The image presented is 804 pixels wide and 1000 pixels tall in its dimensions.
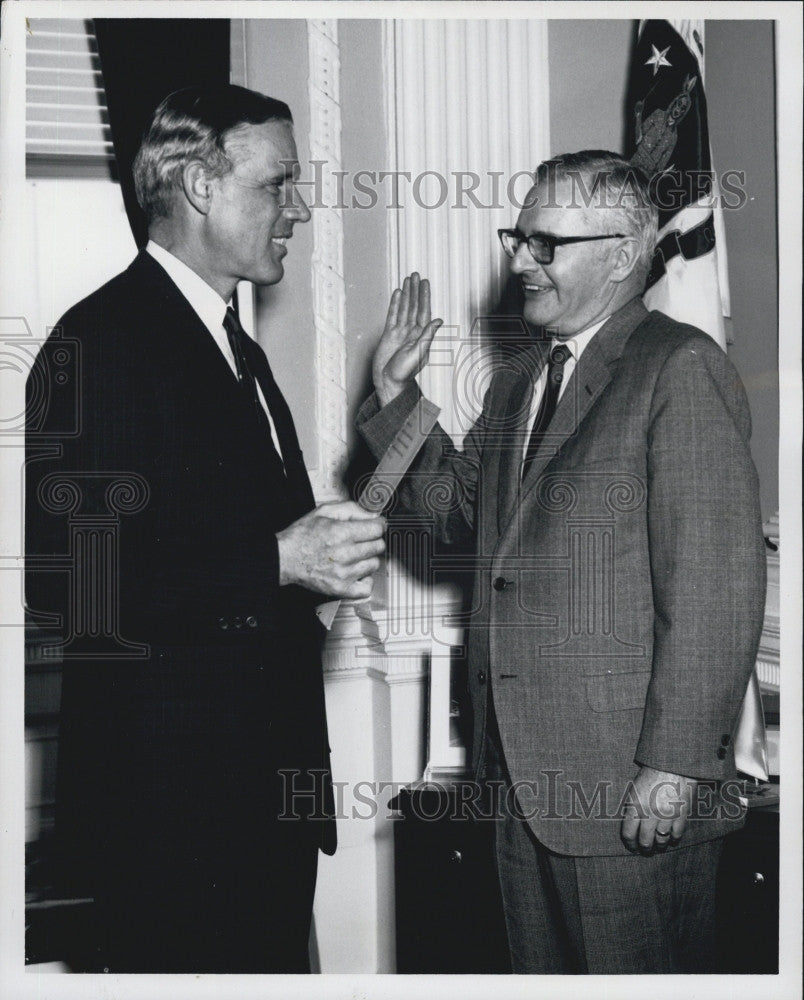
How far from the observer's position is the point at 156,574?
2227 millimetres

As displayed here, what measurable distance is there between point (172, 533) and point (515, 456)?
27.7 inches

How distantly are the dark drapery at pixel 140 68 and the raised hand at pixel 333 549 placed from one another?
0.79 metres

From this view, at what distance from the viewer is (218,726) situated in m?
2.25

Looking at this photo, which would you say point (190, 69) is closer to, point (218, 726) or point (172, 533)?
point (172, 533)

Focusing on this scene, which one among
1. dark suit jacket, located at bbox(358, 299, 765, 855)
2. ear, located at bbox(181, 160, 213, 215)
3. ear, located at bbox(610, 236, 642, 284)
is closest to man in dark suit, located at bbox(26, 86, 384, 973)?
ear, located at bbox(181, 160, 213, 215)

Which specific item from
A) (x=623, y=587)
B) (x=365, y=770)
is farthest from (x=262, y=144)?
(x=365, y=770)

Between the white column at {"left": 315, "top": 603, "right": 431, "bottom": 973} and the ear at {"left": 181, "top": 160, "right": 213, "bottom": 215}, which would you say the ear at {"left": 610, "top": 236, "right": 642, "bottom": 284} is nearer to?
the ear at {"left": 181, "top": 160, "right": 213, "bottom": 215}

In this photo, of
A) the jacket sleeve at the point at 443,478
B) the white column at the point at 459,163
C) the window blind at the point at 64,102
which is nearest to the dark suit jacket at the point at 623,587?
the jacket sleeve at the point at 443,478

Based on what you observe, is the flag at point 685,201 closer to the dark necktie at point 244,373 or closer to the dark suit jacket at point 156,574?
the dark necktie at point 244,373

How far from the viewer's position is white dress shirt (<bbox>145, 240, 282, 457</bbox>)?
7.52 ft

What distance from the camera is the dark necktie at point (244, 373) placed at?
2.30 meters

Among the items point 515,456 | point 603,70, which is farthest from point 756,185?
point 515,456

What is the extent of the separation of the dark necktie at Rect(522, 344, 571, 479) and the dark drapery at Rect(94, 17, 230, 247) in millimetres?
932

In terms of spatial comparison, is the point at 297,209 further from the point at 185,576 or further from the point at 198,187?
the point at 185,576
